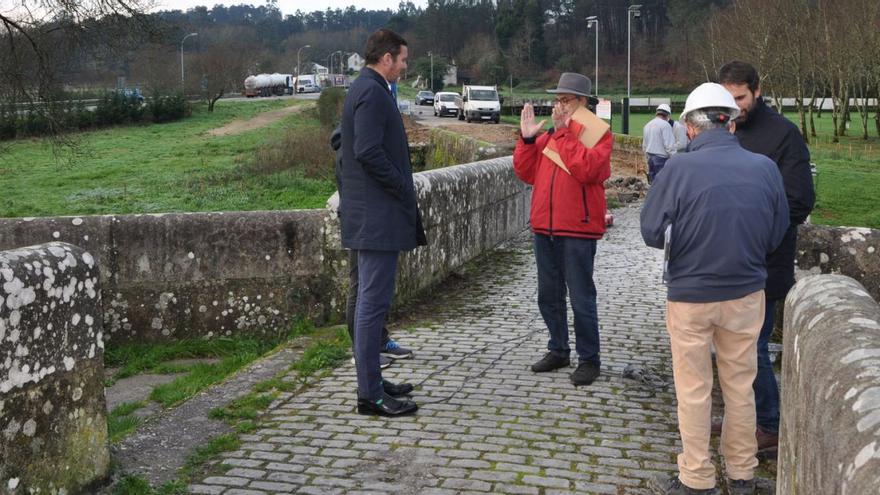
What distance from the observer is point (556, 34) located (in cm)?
13362

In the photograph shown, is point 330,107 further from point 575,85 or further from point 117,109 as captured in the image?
point 575,85

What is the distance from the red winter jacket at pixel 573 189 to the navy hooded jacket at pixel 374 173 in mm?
988

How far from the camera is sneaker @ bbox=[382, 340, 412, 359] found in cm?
665

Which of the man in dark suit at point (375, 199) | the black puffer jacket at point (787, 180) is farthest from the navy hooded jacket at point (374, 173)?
the black puffer jacket at point (787, 180)

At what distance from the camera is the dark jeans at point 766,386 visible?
15.6ft

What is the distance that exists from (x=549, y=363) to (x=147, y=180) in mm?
23801

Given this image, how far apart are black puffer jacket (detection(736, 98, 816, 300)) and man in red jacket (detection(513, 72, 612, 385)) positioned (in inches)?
48.9

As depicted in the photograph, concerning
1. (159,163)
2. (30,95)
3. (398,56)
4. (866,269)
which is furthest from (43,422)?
(159,163)

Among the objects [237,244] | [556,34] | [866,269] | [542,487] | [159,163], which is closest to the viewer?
[542,487]

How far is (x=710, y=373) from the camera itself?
13.7 feet

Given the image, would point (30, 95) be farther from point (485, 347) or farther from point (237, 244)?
point (485, 347)

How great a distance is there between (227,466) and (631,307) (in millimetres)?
4954

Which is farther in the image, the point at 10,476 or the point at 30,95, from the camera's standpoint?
the point at 30,95

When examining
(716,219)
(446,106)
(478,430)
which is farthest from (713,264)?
(446,106)
